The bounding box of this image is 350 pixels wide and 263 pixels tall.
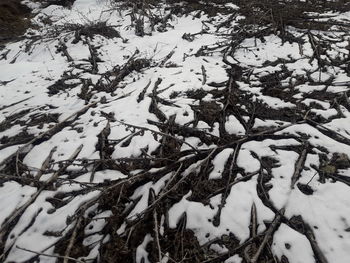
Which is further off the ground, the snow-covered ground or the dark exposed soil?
the dark exposed soil

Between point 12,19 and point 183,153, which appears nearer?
point 183,153

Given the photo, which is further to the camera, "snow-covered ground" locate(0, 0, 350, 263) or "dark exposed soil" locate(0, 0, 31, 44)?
"dark exposed soil" locate(0, 0, 31, 44)

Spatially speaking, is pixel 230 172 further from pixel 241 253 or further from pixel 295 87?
pixel 295 87

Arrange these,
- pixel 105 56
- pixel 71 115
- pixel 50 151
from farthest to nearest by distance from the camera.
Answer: pixel 105 56 → pixel 71 115 → pixel 50 151

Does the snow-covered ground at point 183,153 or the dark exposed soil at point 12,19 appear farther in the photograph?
the dark exposed soil at point 12,19

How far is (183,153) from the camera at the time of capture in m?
2.76

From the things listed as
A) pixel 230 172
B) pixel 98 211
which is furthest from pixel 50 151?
pixel 230 172

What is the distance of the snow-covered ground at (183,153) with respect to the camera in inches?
81.6

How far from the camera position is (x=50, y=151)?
3.08 metres

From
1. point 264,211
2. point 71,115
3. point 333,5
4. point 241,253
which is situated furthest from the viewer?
point 333,5

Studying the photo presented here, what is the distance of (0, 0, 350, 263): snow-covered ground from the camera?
207 centimetres

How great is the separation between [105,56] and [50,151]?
2.88 m

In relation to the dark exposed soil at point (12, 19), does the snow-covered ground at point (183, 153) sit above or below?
below

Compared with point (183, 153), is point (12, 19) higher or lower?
higher
